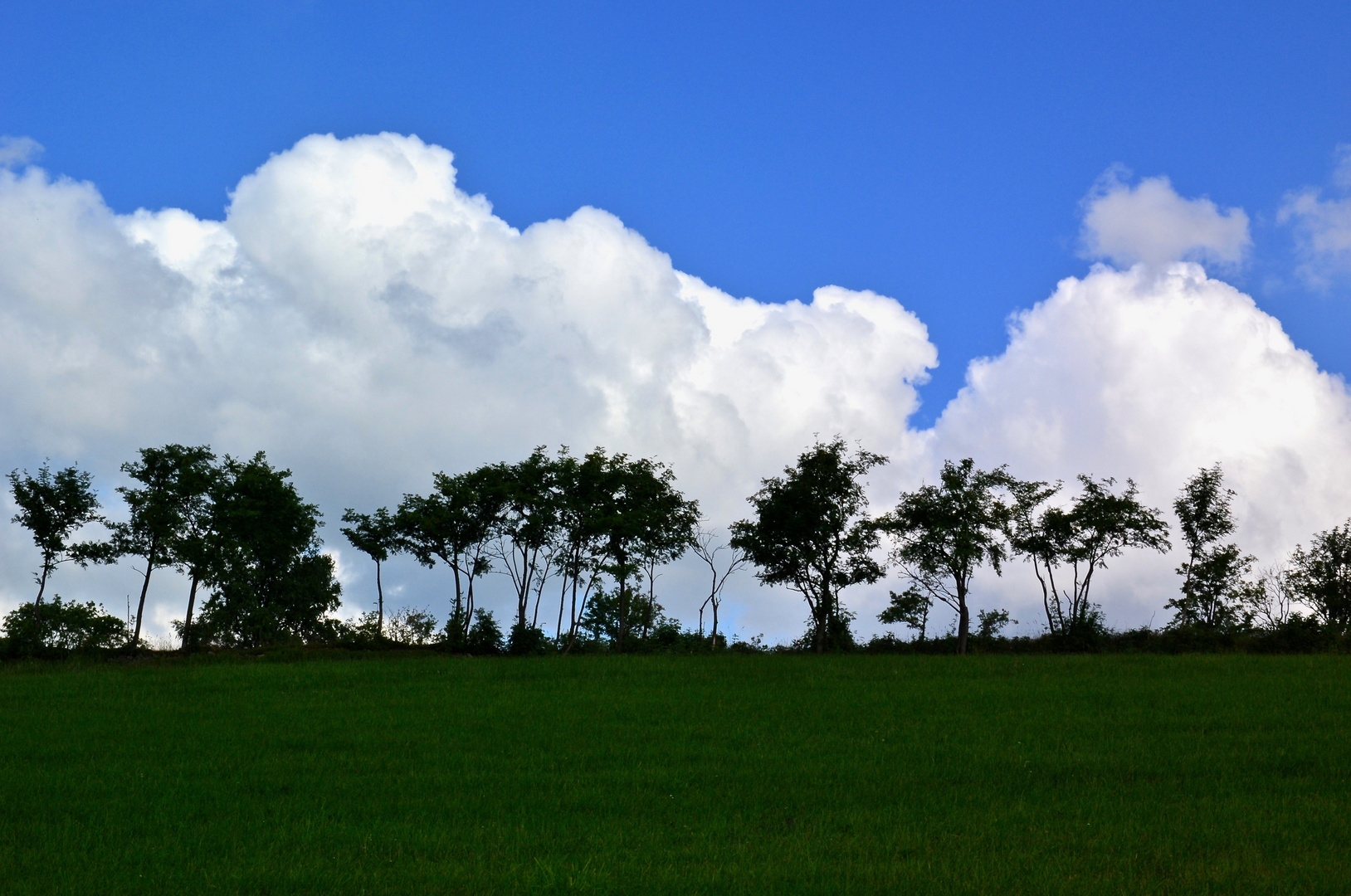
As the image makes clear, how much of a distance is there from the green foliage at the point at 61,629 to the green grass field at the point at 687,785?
53.6 ft

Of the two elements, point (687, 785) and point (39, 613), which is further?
point (39, 613)

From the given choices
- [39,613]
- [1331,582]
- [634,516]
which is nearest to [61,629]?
[39,613]

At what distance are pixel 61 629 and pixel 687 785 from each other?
137ft

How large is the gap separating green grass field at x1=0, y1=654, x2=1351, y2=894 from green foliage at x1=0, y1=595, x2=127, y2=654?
16.3 metres

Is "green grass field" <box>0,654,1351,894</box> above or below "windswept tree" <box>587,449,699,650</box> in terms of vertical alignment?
below

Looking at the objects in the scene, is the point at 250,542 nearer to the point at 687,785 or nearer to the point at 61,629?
the point at 61,629

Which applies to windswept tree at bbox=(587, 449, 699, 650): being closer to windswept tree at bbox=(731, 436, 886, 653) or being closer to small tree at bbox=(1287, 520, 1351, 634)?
windswept tree at bbox=(731, 436, 886, 653)

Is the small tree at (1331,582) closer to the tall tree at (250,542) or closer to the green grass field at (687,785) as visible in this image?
the green grass field at (687,785)

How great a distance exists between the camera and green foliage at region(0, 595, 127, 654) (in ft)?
145

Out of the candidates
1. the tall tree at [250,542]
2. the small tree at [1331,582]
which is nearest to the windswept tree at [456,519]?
the tall tree at [250,542]

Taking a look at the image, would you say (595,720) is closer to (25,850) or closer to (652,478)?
(25,850)

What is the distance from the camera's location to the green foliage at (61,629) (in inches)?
1738

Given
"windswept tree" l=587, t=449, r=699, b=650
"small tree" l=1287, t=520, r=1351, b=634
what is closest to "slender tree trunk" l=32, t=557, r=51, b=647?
"windswept tree" l=587, t=449, r=699, b=650

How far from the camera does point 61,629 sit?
46.5 m
